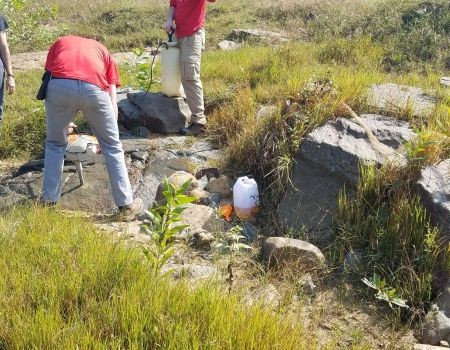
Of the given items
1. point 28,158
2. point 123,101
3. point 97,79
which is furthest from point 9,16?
point 97,79

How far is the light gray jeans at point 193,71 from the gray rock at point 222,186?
157 centimetres

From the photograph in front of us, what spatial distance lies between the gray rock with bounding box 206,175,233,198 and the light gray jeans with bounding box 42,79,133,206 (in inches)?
33.2

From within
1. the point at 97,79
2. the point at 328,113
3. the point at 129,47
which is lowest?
the point at 129,47

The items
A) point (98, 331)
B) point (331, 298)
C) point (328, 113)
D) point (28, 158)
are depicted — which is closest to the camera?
point (98, 331)

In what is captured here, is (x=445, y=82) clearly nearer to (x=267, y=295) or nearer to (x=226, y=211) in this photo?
(x=226, y=211)

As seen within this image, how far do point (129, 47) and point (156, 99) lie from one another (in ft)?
23.3

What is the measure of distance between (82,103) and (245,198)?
1.54m

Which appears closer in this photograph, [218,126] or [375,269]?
[375,269]

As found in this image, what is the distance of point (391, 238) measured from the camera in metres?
3.57

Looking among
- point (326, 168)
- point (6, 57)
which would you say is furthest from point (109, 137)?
point (326, 168)

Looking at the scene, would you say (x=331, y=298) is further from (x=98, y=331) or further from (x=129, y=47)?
(x=129, y=47)

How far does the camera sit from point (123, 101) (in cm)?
648

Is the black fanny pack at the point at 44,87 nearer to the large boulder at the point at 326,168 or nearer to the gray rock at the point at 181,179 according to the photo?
the gray rock at the point at 181,179

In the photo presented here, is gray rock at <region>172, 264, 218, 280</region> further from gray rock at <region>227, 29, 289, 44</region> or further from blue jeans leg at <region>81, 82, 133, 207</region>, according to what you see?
gray rock at <region>227, 29, 289, 44</region>
